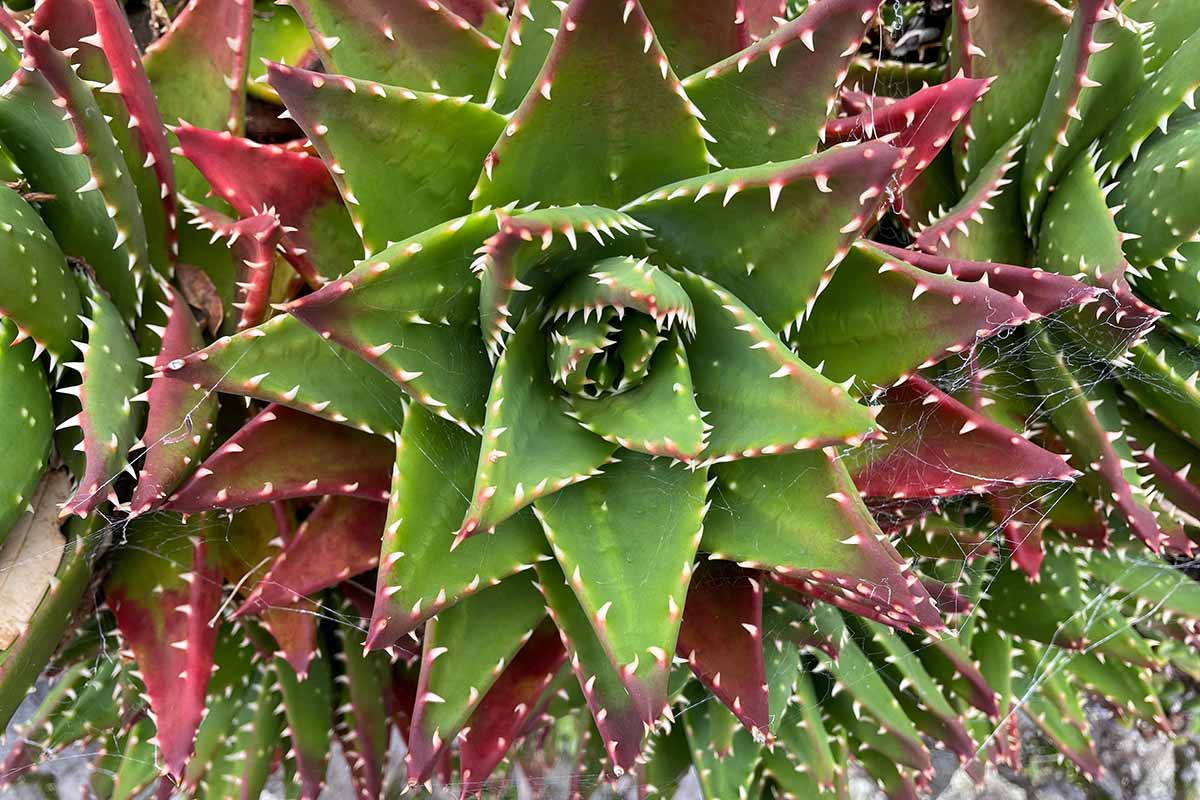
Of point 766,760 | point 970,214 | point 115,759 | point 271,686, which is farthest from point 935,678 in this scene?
point 115,759

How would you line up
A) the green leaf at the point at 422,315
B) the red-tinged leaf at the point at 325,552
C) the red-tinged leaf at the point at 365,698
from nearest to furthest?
the green leaf at the point at 422,315 < the red-tinged leaf at the point at 325,552 < the red-tinged leaf at the point at 365,698

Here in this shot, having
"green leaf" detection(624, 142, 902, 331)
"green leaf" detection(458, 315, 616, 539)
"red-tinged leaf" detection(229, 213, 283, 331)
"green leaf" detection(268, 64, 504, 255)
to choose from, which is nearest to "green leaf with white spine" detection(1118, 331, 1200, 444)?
"green leaf" detection(624, 142, 902, 331)

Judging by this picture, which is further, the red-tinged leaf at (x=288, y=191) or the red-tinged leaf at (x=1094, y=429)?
the red-tinged leaf at (x=1094, y=429)

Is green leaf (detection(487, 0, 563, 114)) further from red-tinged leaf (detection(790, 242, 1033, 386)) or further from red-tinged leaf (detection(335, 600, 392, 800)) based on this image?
red-tinged leaf (detection(335, 600, 392, 800))

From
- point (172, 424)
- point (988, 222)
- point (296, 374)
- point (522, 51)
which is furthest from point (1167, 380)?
point (172, 424)

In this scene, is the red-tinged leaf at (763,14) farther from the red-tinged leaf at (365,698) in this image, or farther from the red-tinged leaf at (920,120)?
the red-tinged leaf at (365,698)

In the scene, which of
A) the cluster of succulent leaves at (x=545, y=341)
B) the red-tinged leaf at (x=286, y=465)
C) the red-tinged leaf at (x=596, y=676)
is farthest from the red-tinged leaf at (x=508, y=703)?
the red-tinged leaf at (x=286, y=465)
